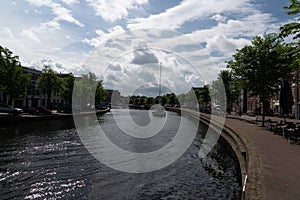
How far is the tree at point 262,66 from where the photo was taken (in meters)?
25.2

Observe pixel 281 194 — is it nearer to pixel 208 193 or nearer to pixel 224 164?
pixel 208 193

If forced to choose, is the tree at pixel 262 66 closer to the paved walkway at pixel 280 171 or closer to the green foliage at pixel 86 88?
the paved walkway at pixel 280 171

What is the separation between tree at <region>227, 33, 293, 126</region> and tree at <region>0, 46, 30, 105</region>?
92.2ft

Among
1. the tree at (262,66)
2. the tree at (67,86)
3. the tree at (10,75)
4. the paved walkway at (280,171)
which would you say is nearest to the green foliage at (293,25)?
the paved walkway at (280,171)

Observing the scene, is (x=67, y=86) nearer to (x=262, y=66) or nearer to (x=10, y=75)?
(x=10, y=75)

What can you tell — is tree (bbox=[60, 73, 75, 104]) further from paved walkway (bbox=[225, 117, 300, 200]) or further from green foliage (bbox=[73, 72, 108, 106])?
paved walkway (bbox=[225, 117, 300, 200])

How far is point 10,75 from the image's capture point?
35469 millimetres

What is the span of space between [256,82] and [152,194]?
20677mm

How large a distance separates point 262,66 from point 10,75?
101 feet

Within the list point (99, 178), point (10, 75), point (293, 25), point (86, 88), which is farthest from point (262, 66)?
point (86, 88)

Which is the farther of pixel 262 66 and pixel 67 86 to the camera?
pixel 67 86

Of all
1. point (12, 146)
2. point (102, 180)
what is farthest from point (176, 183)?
point (12, 146)

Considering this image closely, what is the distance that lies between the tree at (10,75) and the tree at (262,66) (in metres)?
28.1

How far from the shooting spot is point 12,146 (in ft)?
53.7
